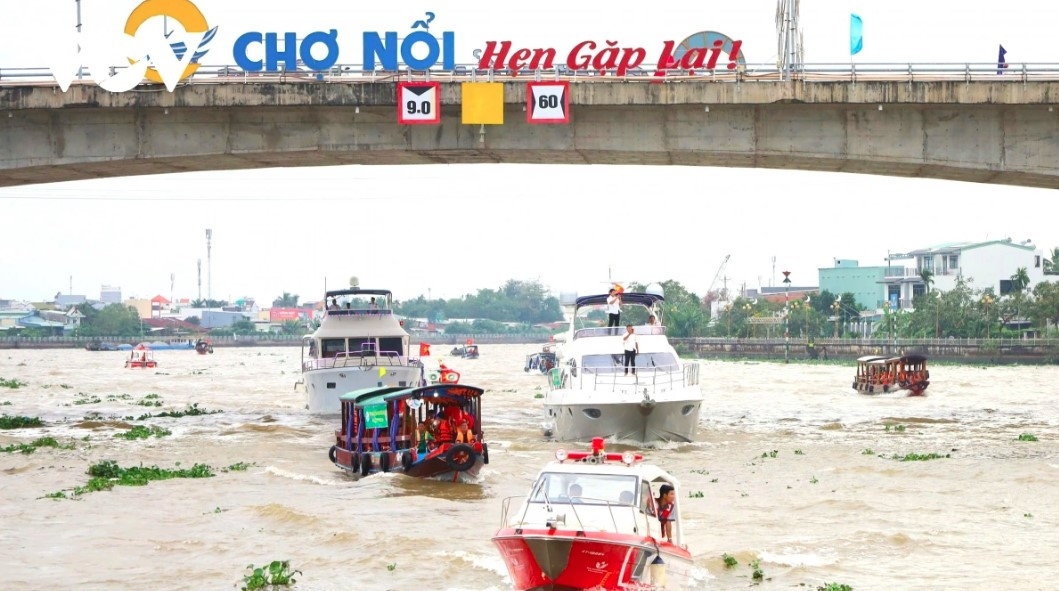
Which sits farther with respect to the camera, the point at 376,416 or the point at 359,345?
the point at 359,345

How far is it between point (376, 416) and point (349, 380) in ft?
56.9

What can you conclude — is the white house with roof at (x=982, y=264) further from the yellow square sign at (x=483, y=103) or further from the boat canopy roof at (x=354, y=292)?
the yellow square sign at (x=483, y=103)

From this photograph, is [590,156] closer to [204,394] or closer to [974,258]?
[204,394]

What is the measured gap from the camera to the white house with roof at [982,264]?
396ft

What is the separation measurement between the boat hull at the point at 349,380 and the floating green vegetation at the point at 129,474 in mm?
13679

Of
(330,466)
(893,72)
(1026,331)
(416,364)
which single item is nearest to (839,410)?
(416,364)

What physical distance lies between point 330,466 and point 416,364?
45.8ft

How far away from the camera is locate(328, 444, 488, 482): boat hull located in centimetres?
2627

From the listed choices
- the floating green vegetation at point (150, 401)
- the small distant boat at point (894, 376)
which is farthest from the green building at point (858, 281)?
the floating green vegetation at point (150, 401)

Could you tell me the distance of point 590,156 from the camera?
36.1 metres

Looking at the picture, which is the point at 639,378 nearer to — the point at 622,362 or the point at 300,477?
the point at 622,362

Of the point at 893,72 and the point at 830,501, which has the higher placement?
the point at 893,72

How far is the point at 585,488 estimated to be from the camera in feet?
54.4

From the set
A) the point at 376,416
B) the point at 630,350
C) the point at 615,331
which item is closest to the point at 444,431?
the point at 376,416
